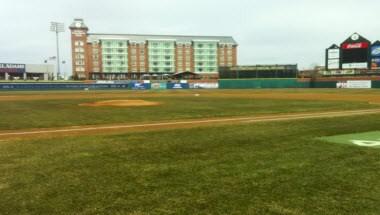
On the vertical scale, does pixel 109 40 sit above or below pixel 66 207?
above

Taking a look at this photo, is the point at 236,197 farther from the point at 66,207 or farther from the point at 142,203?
the point at 66,207

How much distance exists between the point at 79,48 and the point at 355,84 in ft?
264

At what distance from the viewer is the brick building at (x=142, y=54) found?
108m

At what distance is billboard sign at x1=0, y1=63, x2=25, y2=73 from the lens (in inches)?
3883

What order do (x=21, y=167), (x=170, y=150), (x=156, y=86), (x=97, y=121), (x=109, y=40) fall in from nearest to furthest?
(x=21, y=167)
(x=170, y=150)
(x=97, y=121)
(x=156, y=86)
(x=109, y=40)

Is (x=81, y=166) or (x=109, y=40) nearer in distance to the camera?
(x=81, y=166)

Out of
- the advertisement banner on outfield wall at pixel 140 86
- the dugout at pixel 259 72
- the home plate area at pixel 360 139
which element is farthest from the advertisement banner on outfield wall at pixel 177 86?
the home plate area at pixel 360 139

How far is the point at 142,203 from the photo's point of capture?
4238mm

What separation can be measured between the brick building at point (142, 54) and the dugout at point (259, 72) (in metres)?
36.2

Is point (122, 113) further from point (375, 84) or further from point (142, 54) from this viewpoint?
point (142, 54)

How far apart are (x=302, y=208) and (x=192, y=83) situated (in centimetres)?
7002

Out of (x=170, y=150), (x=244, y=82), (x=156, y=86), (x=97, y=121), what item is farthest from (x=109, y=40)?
(x=170, y=150)

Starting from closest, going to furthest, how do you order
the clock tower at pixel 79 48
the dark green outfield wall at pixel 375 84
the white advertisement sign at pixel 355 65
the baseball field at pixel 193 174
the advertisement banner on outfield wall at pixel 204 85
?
the baseball field at pixel 193 174, the dark green outfield wall at pixel 375 84, the white advertisement sign at pixel 355 65, the advertisement banner on outfield wall at pixel 204 85, the clock tower at pixel 79 48

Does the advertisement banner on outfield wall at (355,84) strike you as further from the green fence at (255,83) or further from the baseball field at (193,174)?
the baseball field at (193,174)
